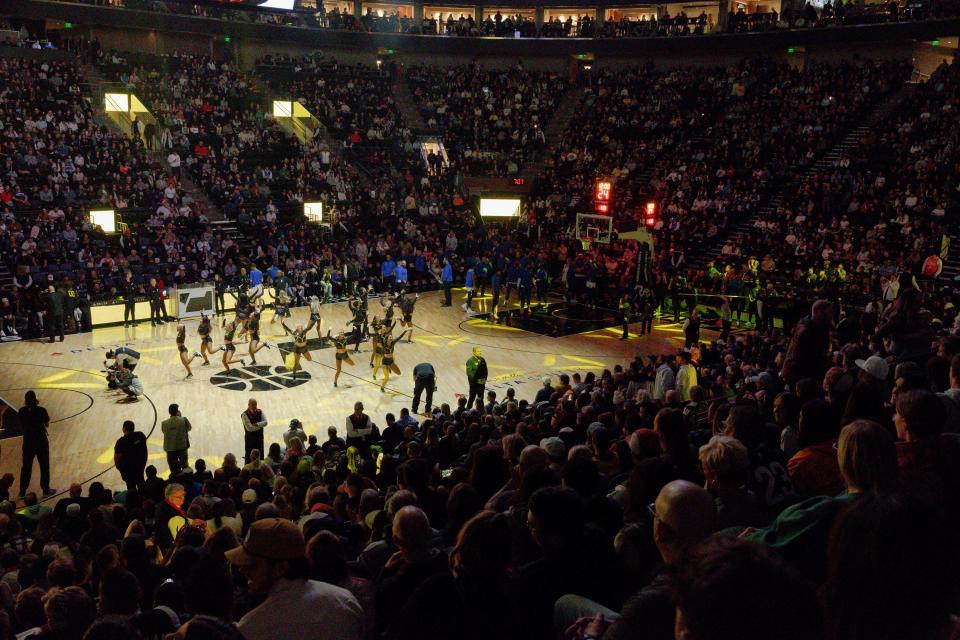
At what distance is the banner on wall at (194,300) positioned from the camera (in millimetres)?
24469

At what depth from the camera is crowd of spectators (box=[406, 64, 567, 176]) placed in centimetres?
3803

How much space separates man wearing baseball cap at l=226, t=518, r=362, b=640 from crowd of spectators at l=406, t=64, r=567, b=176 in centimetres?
3424

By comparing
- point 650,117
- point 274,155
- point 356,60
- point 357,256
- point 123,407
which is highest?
point 356,60

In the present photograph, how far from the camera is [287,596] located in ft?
11.1

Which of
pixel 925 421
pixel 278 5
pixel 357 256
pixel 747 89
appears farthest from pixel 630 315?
pixel 925 421

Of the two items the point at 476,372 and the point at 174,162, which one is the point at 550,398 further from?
the point at 174,162

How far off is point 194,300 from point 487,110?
68.0 ft

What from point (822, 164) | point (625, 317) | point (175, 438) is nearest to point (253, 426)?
point (175, 438)

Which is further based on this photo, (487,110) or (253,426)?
(487,110)

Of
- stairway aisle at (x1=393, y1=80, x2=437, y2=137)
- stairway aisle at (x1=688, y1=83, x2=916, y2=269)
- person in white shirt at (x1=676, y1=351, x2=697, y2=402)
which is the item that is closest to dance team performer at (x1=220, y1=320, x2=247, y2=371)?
person in white shirt at (x1=676, y1=351, x2=697, y2=402)

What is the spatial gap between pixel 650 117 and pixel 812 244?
45.8 feet

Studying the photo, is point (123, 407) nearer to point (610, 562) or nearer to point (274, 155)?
point (610, 562)

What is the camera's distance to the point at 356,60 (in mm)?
43500

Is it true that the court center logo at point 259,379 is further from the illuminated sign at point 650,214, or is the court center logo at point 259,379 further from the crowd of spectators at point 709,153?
the illuminated sign at point 650,214
